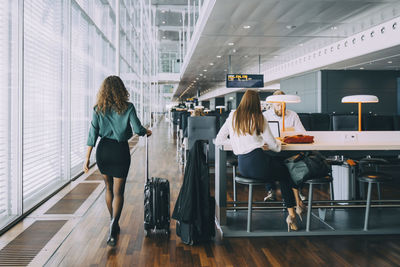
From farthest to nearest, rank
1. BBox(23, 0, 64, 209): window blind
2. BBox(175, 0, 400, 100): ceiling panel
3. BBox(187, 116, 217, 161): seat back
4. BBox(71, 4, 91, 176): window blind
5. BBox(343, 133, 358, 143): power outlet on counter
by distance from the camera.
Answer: BBox(175, 0, 400, 100): ceiling panel
BBox(71, 4, 91, 176): window blind
BBox(187, 116, 217, 161): seat back
BBox(23, 0, 64, 209): window blind
BBox(343, 133, 358, 143): power outlet on counter

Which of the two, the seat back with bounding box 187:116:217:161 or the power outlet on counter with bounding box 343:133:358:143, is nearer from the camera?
the power outlet on counter with bounding box 343:133:358:143

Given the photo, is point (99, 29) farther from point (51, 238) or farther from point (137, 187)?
point (51, 238)

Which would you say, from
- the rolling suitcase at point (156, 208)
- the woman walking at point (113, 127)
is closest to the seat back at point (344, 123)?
the rolling suitcase at point (156, 208)

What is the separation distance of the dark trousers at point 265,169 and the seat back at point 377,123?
3.15 metres

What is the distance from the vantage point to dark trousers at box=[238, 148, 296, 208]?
302 cm

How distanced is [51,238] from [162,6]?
20.8 meters

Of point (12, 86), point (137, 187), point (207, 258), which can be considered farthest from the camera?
point (137, 187)

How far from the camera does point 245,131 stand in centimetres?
302

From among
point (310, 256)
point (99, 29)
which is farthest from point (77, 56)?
point (310, 256)

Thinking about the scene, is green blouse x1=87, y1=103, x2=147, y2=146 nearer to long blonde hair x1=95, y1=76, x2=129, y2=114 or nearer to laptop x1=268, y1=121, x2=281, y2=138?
long blonde hair x1=95, y1=76, x2=129, y2=114

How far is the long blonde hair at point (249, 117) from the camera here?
3014 millimetres

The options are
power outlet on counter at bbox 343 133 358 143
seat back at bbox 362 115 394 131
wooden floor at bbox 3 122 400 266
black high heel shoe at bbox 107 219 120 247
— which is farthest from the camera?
seat back at bbox 362 115 394 131

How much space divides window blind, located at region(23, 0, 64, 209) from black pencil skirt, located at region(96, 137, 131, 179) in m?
1.33

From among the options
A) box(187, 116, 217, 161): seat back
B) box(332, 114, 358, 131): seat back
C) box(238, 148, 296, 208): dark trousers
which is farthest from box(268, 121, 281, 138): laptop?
box(332, 114, 358, 131): seat back
